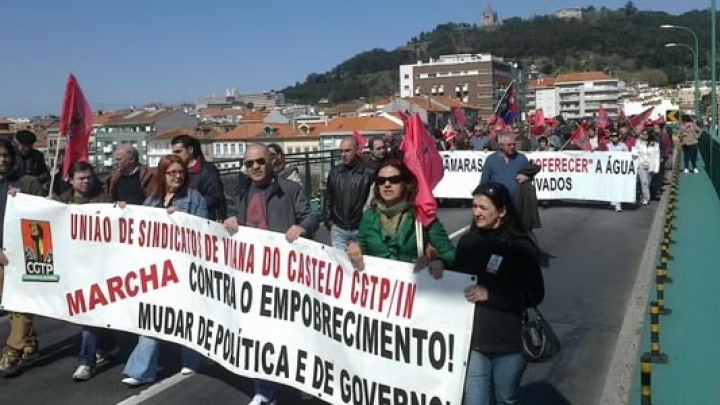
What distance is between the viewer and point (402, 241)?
187 inches

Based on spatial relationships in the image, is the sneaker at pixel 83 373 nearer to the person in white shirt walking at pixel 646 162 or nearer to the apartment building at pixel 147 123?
the person in white shirt walking at pixel 646 162

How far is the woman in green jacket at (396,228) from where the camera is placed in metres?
4.70

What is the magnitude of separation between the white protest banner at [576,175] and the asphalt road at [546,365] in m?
6.70

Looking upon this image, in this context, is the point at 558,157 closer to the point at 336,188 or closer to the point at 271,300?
the point at 336,188

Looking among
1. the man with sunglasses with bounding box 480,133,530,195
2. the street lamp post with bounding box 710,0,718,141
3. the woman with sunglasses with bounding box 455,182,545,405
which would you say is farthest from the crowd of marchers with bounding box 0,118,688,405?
the street lamp post with bounding box 710,0,718,141

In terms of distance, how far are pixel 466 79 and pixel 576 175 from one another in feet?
480

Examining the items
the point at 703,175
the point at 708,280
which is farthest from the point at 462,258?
the point at 703,175

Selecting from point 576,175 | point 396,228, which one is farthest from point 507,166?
point 576,175

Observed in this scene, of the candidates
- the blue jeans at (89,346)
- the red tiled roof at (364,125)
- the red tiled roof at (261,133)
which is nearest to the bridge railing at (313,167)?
the blue jeans at (89,346)

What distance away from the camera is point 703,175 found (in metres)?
26.4

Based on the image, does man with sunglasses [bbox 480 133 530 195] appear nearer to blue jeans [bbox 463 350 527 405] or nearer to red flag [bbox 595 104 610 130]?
blue jeans [bbox 463 350 527 405]

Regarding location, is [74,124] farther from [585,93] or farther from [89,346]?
[585,93]

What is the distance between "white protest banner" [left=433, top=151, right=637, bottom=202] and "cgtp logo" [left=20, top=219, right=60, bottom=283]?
1277cm

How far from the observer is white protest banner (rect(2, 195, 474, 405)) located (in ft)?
14.4
